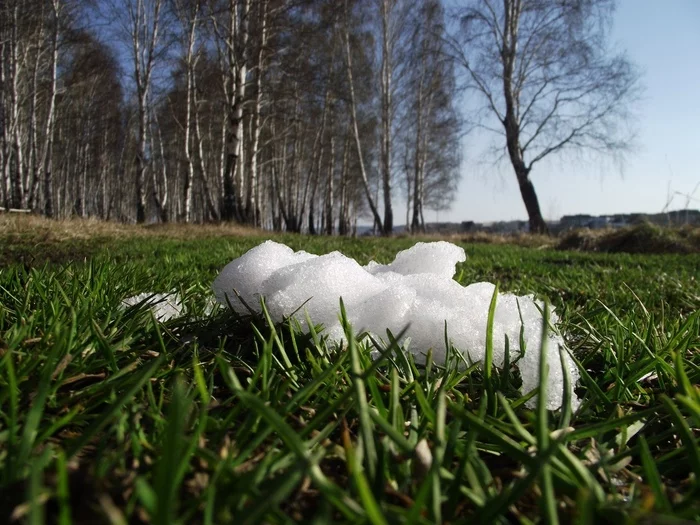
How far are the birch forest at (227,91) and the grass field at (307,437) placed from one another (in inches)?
502

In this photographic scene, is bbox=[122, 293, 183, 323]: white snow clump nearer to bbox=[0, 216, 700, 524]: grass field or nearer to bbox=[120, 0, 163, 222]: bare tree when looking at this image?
bbox=[0, 216, 700, 524]: grass field

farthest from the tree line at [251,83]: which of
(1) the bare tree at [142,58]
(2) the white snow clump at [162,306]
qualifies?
(2) the white snow clump at [162,306]

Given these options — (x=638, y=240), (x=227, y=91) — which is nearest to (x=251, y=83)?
(x=227, y=91)

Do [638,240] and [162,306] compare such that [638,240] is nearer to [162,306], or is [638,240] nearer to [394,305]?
[394,305]

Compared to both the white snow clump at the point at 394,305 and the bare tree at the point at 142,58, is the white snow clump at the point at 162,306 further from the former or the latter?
the bare tree at the point at 142,58

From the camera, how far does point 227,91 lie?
14.1 meters

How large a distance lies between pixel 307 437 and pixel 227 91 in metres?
15.1

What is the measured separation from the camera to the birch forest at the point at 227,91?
13891 millimetres

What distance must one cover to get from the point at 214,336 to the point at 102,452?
63 centimetres

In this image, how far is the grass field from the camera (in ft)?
1.26

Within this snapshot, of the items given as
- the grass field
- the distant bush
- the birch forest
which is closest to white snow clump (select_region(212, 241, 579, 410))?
the grass field

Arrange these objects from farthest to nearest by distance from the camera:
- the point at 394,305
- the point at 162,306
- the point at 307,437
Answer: the point at 162,306 < the point at 394,305 < the point at 307,437

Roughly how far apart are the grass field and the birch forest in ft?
41.8

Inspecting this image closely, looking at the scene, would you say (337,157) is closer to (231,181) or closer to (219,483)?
(231,181)
